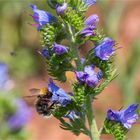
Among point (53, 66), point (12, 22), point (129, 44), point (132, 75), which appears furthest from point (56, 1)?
point (129, 44)

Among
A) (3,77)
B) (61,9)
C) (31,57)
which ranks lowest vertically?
(31,57)

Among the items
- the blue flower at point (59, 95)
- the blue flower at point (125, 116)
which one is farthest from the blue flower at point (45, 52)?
the blue flower at point (125, 116)

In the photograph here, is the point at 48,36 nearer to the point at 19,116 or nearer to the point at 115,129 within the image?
the point at 115,129

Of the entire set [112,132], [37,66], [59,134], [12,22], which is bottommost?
[59,134]

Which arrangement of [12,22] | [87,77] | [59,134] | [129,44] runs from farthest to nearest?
[129,44] → [12,22] → [59,134] → [87,77]

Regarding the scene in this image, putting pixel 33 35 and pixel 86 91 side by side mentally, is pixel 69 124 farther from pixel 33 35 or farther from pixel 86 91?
pixel 33 35

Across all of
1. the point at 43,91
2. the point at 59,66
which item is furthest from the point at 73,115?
the point at 43,91

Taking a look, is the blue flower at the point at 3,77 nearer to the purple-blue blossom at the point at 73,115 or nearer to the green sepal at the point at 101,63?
the purple-blue blossom at the point at 73,115

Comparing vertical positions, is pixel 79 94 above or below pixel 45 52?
below
